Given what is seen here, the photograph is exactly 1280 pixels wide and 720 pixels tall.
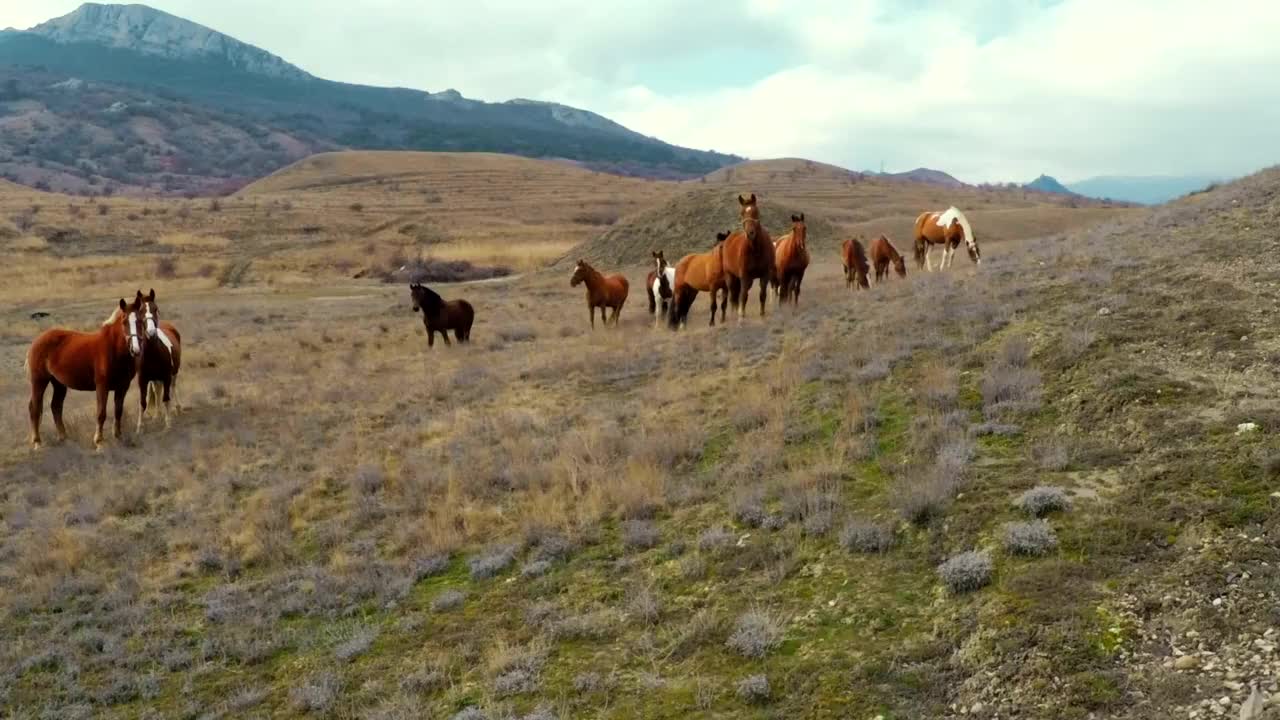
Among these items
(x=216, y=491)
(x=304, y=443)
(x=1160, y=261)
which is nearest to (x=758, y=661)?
(x=216, y=491)

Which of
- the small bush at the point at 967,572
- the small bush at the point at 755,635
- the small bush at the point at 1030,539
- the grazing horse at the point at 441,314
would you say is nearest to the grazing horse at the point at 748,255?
the grazing horse at the point at 441,314

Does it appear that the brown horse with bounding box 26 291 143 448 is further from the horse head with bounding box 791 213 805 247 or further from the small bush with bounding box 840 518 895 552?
the horse head with bounding box 791 213 805 247

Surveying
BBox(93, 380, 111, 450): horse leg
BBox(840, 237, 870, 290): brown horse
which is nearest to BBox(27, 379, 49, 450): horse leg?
BBox(93, 380, 111, 450): horse leg

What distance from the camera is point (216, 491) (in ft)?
34.9

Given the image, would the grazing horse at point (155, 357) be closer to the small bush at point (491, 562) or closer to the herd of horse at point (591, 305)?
the herd of horse at point (591, 305)

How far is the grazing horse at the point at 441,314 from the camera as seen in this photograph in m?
20.7

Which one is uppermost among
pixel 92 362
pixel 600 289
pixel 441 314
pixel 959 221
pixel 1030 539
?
pixel 959 221

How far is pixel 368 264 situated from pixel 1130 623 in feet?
160

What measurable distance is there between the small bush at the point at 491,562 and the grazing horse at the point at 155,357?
8299 millimetres

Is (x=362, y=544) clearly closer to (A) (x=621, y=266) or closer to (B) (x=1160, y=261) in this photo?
(B) (x=1160, y=261)

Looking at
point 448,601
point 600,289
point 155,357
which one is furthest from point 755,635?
point 600,289

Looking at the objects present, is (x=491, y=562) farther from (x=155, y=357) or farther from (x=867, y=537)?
(x=155, y=357)

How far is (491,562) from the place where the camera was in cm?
742

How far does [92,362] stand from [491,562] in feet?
31.0
